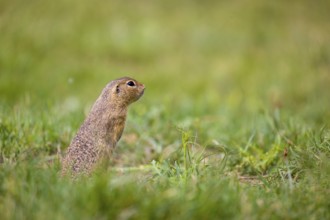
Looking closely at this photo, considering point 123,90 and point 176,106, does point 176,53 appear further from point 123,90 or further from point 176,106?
point 123,90

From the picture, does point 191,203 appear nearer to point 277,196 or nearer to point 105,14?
point 277,196

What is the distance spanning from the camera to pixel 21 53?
28.6 ft

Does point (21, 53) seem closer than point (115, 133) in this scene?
No

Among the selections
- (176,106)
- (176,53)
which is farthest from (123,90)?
(176,53)

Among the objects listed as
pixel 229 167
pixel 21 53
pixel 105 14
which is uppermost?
pixel 105 14

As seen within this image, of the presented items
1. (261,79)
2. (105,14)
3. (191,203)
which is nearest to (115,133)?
(191,203)

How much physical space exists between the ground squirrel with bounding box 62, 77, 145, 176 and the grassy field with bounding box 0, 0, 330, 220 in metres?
0.21

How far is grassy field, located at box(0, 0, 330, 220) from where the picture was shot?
3252mm

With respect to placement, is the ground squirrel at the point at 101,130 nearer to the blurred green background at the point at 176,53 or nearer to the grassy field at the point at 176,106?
the grassy field at the point at 176,106

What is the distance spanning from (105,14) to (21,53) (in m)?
2.94

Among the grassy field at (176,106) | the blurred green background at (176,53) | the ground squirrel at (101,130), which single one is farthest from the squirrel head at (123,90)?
the blurred green background at (176,53)

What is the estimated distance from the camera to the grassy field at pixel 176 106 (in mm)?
3252

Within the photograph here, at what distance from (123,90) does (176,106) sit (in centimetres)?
231

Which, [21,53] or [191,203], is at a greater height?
[21,53]
